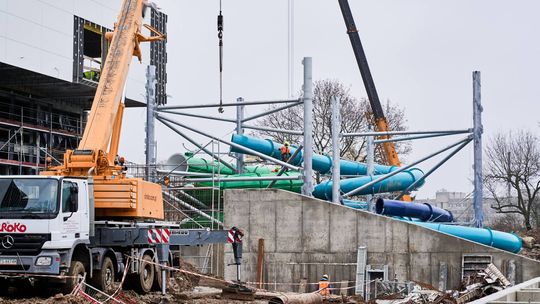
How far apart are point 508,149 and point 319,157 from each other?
33.6 m

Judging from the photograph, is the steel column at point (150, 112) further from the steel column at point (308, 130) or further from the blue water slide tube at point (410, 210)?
the blue water slide tube at point (410, 210)

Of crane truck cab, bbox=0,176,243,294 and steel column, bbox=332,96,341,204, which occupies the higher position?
steel column, bbox=332,96,341,204

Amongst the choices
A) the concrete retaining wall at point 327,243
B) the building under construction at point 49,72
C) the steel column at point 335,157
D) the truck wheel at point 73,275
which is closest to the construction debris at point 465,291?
the concrete retaining wall at point 327,243

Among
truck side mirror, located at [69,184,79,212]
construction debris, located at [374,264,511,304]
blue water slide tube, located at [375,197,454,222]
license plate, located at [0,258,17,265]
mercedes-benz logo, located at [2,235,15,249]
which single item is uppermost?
truck side mirror, located at [69,184,79,212]

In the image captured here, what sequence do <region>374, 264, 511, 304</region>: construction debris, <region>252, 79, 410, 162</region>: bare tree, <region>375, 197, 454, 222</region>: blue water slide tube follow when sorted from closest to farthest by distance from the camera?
1. <region>374, 264, 511, 304</region>: construction debris
2. <region>375, 197, 454, 222</region>: blue water slide tube
3. <region>252, 79, 410, 162</region>: bare tree

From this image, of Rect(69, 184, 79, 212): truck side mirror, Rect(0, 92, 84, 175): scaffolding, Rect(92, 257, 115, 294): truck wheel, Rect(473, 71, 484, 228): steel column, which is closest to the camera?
Rect(69, 184, 79, 212): truck side mirror

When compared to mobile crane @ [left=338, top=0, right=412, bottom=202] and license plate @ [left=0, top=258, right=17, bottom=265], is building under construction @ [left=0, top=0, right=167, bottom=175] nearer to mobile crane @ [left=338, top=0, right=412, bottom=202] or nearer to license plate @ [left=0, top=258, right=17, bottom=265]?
mobile crane @ [left=338, top=0, right=412, bottom=202]

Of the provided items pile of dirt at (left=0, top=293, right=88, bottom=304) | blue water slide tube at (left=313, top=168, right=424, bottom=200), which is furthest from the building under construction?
pile of dirt at (left=0, top=293, right=88, bottom=304)

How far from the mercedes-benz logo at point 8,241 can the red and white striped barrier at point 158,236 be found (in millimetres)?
3601

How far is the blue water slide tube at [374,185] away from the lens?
35188 millimetres

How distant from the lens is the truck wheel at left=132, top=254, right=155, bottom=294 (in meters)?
21.8

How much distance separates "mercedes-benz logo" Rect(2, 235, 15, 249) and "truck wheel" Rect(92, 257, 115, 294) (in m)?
2.31

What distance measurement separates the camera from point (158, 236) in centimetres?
2108

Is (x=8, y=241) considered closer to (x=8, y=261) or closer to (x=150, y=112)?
(x=8, y=261)
